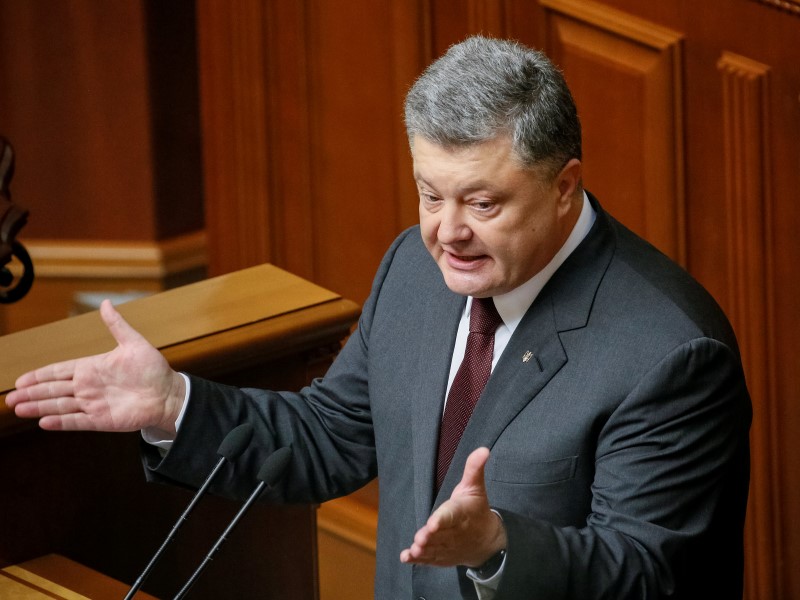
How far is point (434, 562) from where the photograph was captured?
1.60 meters

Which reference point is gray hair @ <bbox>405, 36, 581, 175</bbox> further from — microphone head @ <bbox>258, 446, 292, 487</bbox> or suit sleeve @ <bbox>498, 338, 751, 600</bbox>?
microphone head @ <bbox>258, 446, 292, 487</bbox>

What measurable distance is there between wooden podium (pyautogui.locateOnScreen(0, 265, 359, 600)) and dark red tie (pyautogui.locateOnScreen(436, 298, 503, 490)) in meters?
0.53

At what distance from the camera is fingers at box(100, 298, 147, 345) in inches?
77.4

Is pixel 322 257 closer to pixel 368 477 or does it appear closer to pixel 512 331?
pixel 368 477

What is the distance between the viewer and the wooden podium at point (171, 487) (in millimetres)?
2156

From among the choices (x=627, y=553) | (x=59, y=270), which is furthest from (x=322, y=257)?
(x=627, y=553)

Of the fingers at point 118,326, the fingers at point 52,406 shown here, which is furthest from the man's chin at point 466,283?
the fingers at point 52,406

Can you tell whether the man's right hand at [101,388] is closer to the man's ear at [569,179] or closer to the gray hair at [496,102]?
the gray hair at [496,102]

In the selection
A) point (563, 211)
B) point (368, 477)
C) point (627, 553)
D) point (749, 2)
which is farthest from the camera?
point (749, 2)

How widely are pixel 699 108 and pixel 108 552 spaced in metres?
1.80

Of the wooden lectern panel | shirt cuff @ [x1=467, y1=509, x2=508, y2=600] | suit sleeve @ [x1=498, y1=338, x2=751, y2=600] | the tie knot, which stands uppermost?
the tie knot

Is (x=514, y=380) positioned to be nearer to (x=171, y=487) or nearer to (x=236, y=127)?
(x=171, y=487)

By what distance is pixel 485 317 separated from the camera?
2.00m

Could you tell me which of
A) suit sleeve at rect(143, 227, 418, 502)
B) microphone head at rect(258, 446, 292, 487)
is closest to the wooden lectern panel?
suit sleeve at rect(143, 227, 418, 502)
